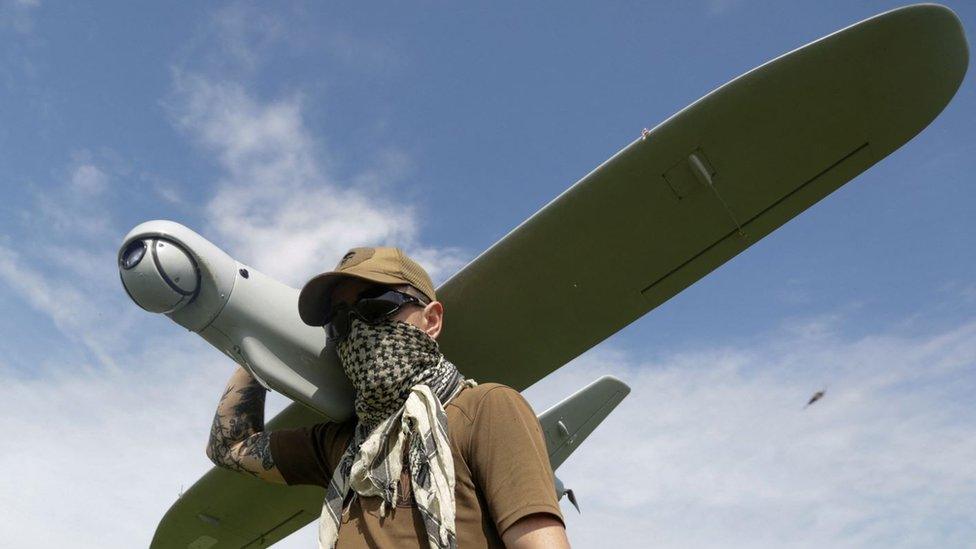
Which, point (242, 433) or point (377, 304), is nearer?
point (377, 304)

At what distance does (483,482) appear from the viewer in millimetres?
2256

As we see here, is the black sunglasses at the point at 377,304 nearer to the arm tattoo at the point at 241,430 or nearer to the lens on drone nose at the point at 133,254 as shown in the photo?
the arm tattoo at the point at 241,430

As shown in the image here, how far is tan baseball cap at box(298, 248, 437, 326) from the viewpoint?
2867 millimetres

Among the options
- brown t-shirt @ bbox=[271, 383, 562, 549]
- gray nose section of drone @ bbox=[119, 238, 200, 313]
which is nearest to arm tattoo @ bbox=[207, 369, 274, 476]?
gray nose section of drone @ bbox=[119, 238, 200, 313]

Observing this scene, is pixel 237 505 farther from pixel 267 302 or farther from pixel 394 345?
pixel 394 345

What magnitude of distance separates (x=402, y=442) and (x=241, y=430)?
1.17 metres

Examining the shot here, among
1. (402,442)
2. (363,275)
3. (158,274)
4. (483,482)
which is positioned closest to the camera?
(483,482)

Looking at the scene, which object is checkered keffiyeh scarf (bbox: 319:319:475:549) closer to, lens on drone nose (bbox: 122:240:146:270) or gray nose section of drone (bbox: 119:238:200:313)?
gray nose section of drone (bbox: 119:238:200:313)

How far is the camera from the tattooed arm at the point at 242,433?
320 cm

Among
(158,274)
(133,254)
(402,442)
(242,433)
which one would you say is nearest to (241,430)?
(242,433)

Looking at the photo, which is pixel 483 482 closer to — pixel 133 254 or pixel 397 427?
pixel 397 427

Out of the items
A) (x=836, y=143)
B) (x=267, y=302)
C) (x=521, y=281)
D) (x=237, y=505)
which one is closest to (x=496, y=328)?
(x=521, y=281)

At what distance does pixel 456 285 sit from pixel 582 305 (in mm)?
702

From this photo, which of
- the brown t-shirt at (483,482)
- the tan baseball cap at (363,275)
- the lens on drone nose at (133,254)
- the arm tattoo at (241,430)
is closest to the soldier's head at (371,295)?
the tan baseball cap at (363,275)
